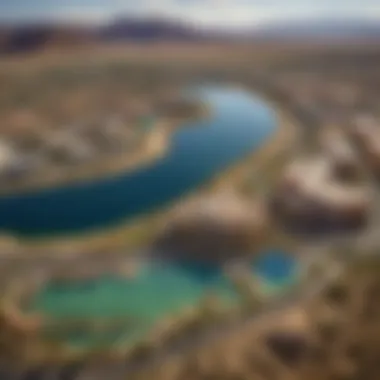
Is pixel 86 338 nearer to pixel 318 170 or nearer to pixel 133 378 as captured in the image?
pixel 133 378

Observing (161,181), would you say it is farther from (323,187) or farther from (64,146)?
(323,187)

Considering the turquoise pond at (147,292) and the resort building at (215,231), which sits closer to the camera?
the turquoise pond at (147,292)

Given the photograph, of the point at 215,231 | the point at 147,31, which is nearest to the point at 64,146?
the point at 147,31

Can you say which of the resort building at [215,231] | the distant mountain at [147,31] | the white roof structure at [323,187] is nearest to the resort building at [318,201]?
the white roof structure at [323,187]

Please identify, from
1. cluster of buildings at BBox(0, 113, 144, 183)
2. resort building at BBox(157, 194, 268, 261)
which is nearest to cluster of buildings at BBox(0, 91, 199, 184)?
cluster of buildings at BBox(0, 113, 144, 183)

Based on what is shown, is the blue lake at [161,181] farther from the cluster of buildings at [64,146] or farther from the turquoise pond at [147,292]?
the turquoise pond at [147,292]

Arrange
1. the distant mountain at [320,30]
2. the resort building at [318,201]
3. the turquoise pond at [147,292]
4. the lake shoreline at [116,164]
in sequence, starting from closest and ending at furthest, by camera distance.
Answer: the turquoise pond at [147,292]
the resort building at [318,201]
the lake shoreline at [116,164]
the distant mountain at [320,30]

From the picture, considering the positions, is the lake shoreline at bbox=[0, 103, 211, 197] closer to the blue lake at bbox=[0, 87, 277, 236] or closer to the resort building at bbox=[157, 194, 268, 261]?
the blue lake at bbox=[0, 87, 277, 236]
